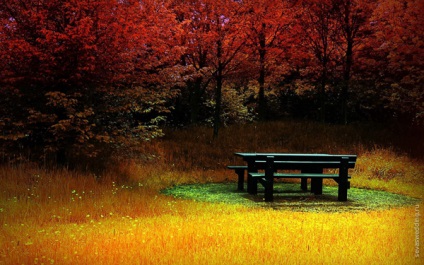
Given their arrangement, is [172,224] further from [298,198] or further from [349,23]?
[349,23]

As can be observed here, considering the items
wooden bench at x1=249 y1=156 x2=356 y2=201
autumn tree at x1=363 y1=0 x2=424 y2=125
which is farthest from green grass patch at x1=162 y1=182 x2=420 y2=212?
autumn tree at x1=363 y1=0 x2=424 y2=125

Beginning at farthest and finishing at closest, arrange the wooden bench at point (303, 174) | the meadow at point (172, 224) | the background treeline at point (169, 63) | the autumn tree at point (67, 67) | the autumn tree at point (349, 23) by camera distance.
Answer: the autumn tree at point (349, 23) < the background treeline at point (169, 63) < the autumn tree at point (67, 67) < the wooden bench at point (303, 174) < the meadow at point (172, 224)

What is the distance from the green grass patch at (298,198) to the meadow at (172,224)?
1.75 feet

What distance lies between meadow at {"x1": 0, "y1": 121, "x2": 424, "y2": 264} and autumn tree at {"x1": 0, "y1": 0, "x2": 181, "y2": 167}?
1.18 m

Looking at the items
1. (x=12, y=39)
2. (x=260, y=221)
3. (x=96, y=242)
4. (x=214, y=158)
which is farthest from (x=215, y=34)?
(x=96, y=242)

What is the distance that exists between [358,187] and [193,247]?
30.1 feet

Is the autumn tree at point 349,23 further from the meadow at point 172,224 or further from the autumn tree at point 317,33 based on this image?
the meadow at point 172,224

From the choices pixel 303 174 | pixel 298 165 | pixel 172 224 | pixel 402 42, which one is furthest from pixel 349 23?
pixel 172 224

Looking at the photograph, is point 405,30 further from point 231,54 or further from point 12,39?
point 12,39

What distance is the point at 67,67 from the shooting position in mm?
12758

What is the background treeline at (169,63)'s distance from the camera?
493 inches

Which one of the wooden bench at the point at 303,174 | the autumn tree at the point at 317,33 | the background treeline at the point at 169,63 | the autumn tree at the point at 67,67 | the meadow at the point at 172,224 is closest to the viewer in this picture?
the meadow at the point at 172,224

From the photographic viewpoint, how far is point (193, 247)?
605 cm

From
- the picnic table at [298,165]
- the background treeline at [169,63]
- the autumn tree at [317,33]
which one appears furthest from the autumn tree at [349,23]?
the picnic table at [298,165]
